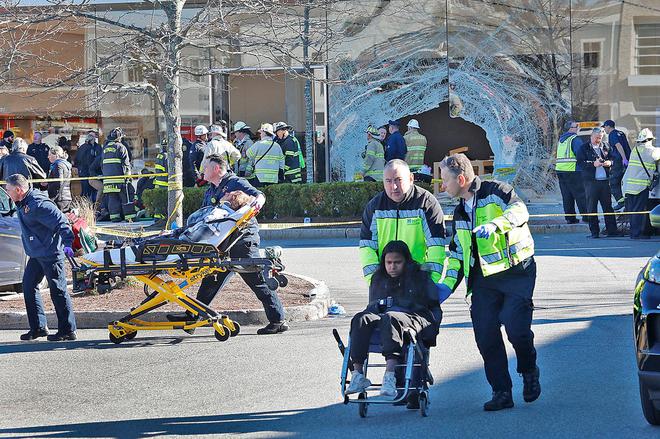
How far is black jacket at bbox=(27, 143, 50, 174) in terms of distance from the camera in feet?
85.0

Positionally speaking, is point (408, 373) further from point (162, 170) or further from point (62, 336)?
point (162, 170)

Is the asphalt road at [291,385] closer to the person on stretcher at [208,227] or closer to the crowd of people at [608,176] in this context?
the person on stretcher at [208,227]

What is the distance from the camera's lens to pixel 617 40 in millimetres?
24453

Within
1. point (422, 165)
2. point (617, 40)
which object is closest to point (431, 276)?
Answer: point (422, 165)

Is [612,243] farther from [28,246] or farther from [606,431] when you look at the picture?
[606,431]

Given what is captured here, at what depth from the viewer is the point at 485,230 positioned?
7.34 metres

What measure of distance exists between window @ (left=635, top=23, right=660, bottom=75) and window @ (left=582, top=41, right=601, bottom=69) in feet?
3.14

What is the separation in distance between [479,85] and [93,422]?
18.1m

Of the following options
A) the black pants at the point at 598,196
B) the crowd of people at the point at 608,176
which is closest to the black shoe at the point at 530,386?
the crowd of people at the point at 608,176

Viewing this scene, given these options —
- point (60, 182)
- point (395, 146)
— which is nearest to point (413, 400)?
point (60, 182)

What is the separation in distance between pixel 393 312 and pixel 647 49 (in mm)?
18697

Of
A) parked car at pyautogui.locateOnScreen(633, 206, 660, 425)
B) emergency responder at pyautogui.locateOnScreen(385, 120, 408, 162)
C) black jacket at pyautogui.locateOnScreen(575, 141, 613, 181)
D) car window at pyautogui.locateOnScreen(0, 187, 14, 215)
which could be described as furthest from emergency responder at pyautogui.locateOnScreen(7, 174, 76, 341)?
emergency responder at pyautogui.locateOnScreen(385, 120, 408, 162)

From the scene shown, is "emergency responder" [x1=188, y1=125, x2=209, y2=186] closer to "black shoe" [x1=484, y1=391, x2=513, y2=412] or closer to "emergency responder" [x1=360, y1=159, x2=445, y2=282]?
"emergency responder" [x1=360, y1=159, x2=445, y2=282]

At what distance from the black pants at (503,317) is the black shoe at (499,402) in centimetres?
4
